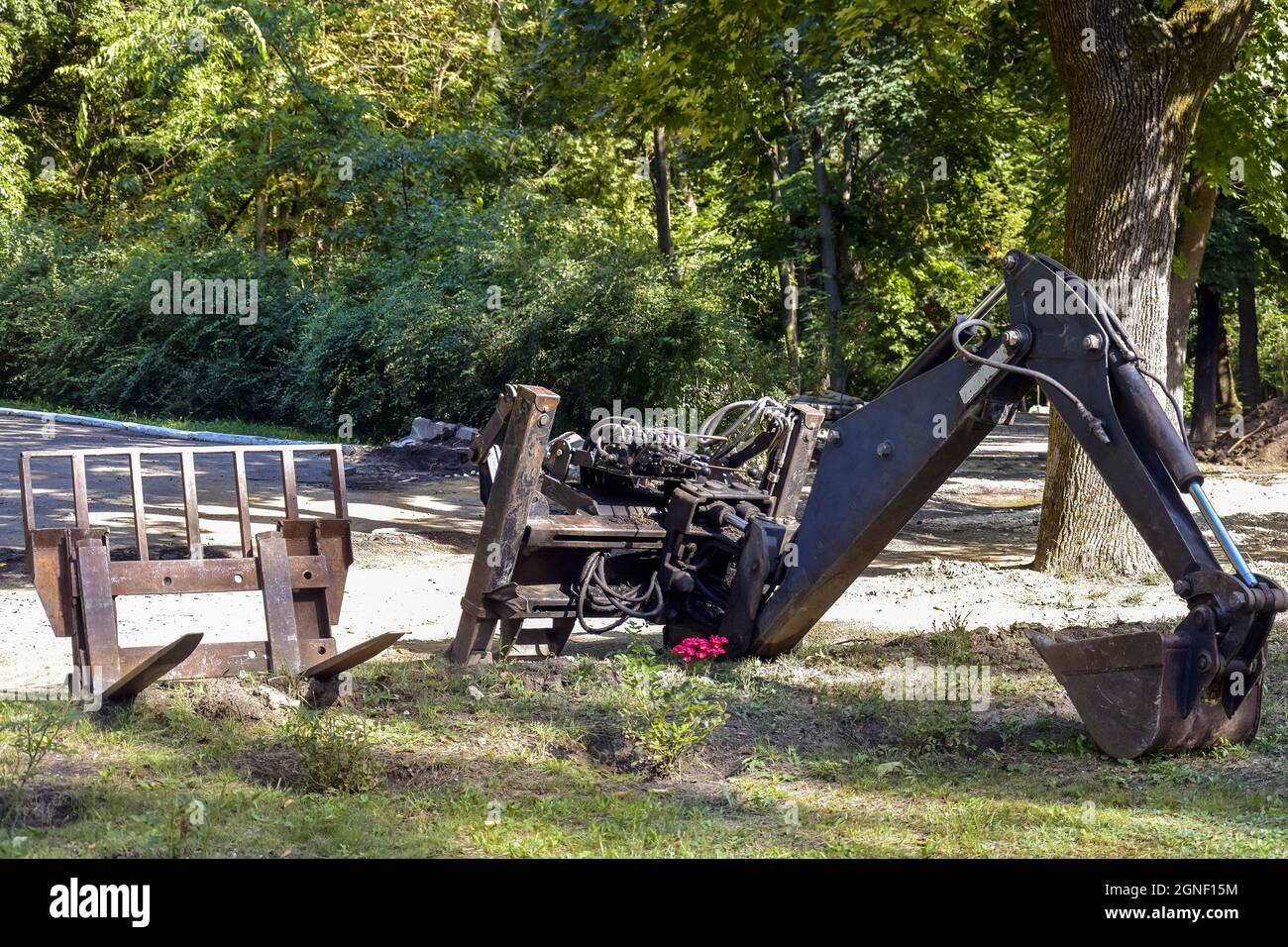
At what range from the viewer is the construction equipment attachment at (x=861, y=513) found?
5.10 m

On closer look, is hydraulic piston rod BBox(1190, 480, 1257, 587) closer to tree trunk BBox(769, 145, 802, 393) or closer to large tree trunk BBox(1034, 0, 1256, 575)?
large tree trunk BBox(1034, 0, 1256, 575)

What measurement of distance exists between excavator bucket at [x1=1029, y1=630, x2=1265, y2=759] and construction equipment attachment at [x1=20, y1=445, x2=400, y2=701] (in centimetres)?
285

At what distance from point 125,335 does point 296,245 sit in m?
7.16

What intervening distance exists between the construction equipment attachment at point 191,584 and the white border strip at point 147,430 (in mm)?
12409

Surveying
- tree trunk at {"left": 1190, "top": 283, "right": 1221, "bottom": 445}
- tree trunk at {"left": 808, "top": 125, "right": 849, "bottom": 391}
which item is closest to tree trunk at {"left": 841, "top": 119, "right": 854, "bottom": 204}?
tree trunk at {"left": 808, "top": 125, "right": 849, "bottom": 391}

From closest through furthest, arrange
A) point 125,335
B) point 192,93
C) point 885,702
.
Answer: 1. point 885,702
2. point 125,335
3. point 192,93

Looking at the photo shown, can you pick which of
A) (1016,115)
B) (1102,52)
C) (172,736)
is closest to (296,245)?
(1016,115)

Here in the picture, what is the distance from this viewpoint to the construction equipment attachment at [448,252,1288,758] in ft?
16.7

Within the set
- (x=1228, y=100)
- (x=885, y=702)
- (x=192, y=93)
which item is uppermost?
(x=192, y=93)

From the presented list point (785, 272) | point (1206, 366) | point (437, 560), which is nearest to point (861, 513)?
point (437, 560)

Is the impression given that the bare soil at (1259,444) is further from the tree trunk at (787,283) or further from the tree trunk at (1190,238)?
the tree trunk at (787,283)

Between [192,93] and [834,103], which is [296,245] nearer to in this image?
[192,93]

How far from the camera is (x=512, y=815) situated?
478cm

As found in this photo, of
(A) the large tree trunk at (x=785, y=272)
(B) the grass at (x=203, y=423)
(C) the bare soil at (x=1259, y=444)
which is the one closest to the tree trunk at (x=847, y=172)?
(A) the large tree trunk at (x=785, y=272)
